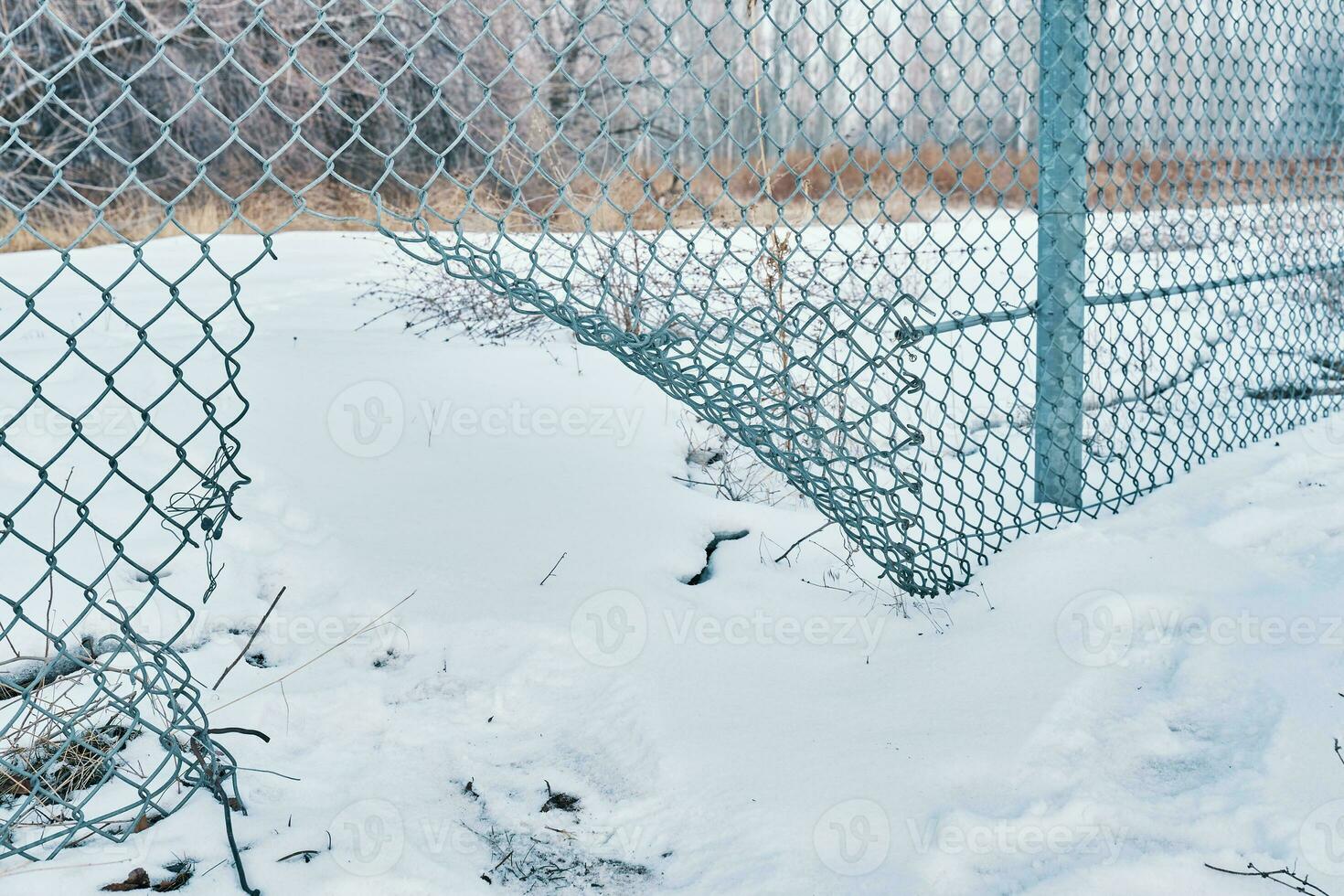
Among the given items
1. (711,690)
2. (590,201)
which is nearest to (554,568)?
(711,690)

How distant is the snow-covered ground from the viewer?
1635 millimetres

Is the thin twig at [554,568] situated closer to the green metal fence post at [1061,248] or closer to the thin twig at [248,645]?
the thin twig at [248,645]

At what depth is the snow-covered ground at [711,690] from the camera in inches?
64.4

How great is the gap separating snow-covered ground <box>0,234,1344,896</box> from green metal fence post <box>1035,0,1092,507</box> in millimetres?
211

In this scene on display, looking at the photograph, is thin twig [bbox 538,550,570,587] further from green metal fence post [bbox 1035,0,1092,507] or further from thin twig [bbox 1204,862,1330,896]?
thin twig [bbox 1204,862,1330,896]

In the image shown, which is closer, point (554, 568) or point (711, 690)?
point (711, 690)

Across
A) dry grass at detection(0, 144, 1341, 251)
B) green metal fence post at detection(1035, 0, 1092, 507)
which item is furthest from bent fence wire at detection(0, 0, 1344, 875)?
dry grass at detection(0, 144, 1341, 251)

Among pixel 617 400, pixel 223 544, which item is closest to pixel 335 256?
pixel 617 400

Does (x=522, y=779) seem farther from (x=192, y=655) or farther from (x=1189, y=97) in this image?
(x=1189, y=97)

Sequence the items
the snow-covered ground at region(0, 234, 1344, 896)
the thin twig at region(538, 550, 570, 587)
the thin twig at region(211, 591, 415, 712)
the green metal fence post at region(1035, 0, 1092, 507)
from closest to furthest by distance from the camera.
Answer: the snow-covered ground at region(0, 234, 1344, 896) < the thin twig at region(211, 591, 415, 712) < the thin twig at region(538, 550, 570, 587) < the green metal fence post at region(1035, 0, 1092, 507)

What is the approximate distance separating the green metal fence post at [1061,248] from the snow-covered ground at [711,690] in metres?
0.21

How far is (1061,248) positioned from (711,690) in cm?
145

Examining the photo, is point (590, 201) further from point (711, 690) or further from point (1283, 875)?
point (1283, 875)

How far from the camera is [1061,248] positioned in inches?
103
